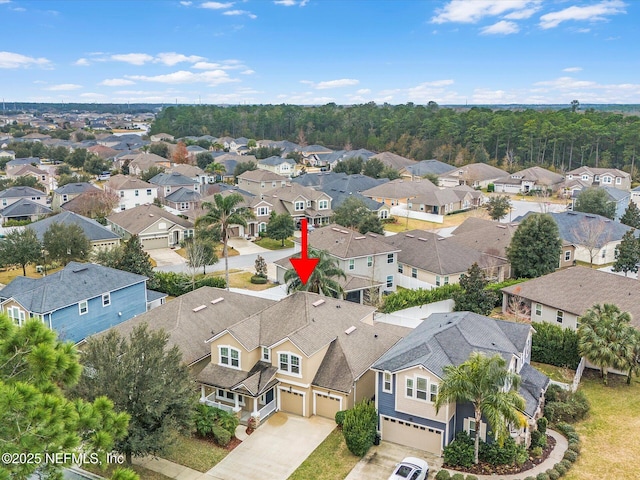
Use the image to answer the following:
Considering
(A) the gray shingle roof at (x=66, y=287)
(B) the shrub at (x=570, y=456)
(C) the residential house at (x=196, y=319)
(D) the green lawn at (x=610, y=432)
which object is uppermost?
(A) the gray shingle roof at (x=66, y=287)

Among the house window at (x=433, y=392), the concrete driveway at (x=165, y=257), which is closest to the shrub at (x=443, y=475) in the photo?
Answer: the house window at (x=433, y=392)

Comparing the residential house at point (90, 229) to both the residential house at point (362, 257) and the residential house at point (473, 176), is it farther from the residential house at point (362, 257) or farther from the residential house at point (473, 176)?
the residential house at point (473, 176)

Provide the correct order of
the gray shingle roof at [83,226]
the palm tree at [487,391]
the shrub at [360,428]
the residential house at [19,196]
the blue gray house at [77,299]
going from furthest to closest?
the residential house at [19,196] < the gray shingle roof at [83,226] < the blue gray house at [77,299] < the shrub at [360,428] < the palm tree at [487,391]

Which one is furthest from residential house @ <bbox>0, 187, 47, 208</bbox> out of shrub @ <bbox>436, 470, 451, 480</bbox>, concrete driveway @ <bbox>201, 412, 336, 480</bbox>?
shrub @ <bbox>436, 470, 451, 480</bbox>

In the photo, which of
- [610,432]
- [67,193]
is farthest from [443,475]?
[67,193]

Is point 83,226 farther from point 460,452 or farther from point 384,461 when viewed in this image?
point 460,452

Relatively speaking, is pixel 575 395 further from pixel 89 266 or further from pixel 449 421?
pixel 89 266
